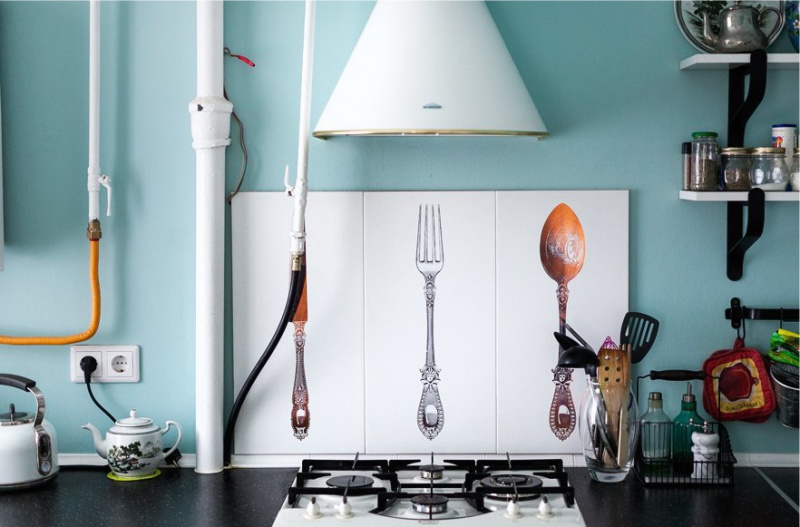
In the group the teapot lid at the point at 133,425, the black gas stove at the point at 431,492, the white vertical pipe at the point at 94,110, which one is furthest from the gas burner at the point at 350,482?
the white vertical pipe at the point at 94,110

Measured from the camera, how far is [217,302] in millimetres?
2133

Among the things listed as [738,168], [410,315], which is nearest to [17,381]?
[410,315]

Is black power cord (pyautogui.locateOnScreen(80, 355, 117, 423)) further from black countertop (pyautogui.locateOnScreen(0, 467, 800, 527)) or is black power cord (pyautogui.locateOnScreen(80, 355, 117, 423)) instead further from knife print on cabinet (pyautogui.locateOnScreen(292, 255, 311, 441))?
knife print on cabinet (pyautogui.locateOnScreen(292, 255, 311, 441))

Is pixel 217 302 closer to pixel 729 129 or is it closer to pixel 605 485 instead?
pixel 605 485

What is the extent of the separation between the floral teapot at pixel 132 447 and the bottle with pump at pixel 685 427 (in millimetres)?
1136

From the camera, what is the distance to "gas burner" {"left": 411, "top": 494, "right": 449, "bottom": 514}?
1828 mm

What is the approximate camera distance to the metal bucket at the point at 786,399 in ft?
6.85

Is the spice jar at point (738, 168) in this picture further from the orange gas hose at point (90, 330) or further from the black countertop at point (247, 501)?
the orange gas hose at point (90, 330)

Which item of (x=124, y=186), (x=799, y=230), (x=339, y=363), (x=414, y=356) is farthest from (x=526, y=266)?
(x=124, y=186)

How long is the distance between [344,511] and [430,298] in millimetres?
560

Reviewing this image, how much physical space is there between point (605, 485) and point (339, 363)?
0.64m

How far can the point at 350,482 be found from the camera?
1.96 m

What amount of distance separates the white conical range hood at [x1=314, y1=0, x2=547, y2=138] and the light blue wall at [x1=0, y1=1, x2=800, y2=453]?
0.95 ft

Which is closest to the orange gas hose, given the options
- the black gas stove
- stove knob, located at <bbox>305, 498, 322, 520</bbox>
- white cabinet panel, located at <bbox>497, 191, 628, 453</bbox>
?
the black gas stove
